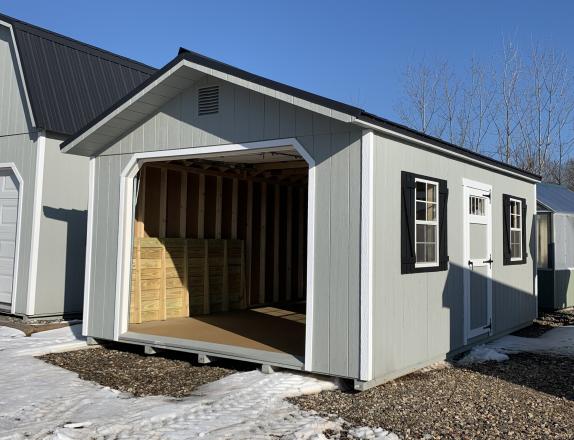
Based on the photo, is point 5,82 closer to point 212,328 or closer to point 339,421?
point 212,328

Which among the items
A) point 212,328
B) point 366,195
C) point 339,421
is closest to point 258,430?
point 339,421

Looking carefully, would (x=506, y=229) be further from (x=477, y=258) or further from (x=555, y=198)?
(x=555, y=198)

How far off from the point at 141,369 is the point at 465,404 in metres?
3.56

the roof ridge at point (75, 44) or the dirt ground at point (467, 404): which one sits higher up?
the roof ridge at point (75, 44)

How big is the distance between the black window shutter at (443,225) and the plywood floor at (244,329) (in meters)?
1.95

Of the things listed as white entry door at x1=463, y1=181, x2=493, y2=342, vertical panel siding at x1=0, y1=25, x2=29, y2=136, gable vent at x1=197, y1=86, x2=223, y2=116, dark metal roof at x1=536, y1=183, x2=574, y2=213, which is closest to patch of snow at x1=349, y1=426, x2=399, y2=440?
white entry door at x1=463, y1=181, x2=493, y2=342

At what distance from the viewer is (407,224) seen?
6.17m

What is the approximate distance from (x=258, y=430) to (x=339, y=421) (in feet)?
2.23

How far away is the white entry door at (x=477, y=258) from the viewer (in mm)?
7617

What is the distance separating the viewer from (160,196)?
9102 millimetres

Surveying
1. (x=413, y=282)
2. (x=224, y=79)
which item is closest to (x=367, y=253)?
(x=413, y=282)

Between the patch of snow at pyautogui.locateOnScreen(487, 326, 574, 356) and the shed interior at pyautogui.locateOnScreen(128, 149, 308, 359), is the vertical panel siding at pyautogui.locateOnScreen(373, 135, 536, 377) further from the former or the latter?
the shed interior at pyautogui.locateOnScreen(128, 149, 308, 359)

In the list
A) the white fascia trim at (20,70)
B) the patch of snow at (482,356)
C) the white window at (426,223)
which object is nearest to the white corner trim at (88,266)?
the white fascia trim at (20,70)

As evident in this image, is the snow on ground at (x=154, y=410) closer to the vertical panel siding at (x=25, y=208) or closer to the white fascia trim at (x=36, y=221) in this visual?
the white fascia trim at (x=36, y=221)
